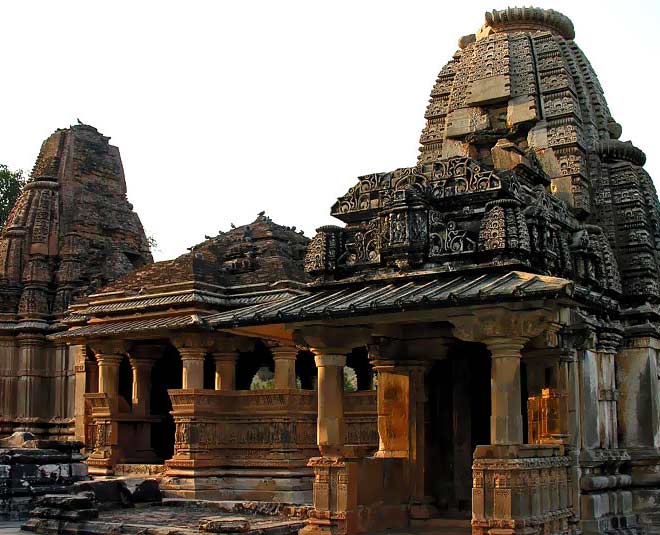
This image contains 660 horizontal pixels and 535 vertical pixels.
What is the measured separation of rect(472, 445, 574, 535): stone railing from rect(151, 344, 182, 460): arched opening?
12204 mm

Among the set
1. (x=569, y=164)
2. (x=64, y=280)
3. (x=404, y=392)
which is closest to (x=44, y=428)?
(x=64, y=280)

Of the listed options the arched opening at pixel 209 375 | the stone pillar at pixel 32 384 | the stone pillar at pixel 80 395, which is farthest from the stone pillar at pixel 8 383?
the arched opening at pixel 209 375

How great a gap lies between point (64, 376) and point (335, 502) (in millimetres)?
14586

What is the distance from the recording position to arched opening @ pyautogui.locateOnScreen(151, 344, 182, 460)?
859 inches

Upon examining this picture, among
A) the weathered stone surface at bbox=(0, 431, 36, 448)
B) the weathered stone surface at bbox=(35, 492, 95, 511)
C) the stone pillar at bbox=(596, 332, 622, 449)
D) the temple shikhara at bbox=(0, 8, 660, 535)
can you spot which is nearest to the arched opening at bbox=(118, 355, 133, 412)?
the temple shikhara at bbox=(0, 8, 660, 535)

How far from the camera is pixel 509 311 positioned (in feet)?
32.9

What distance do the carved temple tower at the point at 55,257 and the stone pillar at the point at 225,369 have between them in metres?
6.19

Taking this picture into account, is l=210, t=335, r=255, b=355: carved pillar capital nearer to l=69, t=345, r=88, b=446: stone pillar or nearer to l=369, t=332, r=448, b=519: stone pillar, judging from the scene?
l=69, t=345, r=88, b=446: stone pillar

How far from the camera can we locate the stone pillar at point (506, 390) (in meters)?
10.0

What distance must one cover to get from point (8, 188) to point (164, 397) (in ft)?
63.5

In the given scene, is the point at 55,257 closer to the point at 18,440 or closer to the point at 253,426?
the point at 18,440

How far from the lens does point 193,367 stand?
18.4m

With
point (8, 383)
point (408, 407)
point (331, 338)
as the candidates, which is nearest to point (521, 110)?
point (408, 407)

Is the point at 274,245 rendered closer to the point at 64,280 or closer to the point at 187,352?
the point at 187,352
